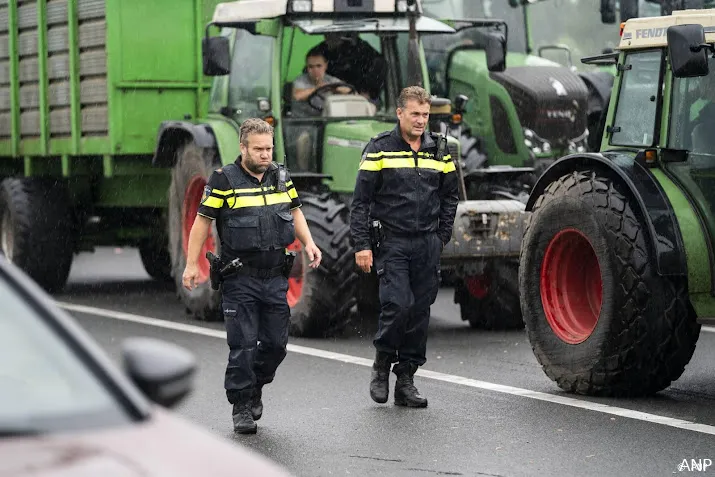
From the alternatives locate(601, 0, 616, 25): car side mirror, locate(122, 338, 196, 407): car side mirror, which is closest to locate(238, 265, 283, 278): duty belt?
locate(122, 338, 196, 407): car side mirror

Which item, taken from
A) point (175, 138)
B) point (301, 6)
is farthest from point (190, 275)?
point (175, 138)

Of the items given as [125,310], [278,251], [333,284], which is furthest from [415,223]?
[125,310]

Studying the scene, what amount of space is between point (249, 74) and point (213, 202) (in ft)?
16.5

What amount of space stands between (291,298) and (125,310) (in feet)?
8.17

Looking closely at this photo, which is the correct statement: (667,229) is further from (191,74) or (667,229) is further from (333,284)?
(191,74)

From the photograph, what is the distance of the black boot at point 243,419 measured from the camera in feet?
26.7

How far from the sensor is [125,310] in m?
14.2

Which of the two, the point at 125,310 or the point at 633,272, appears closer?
the point at 633,272

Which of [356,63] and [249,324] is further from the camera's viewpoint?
[356,63]

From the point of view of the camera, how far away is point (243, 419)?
816 centimetres

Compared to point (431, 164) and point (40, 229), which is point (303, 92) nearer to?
point (40, 229)

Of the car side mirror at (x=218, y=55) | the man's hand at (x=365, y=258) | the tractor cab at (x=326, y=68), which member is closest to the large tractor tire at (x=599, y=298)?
the man's hand at (x=365, y=258)

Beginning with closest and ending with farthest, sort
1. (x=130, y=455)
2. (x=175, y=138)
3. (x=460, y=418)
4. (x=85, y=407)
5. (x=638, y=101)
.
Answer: (x=130, y=455)
(x=85, y=407)
(x=460, y=418)
(x=638, y=101)
(x=175, y=138)

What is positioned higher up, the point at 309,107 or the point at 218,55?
the point at 218,55
